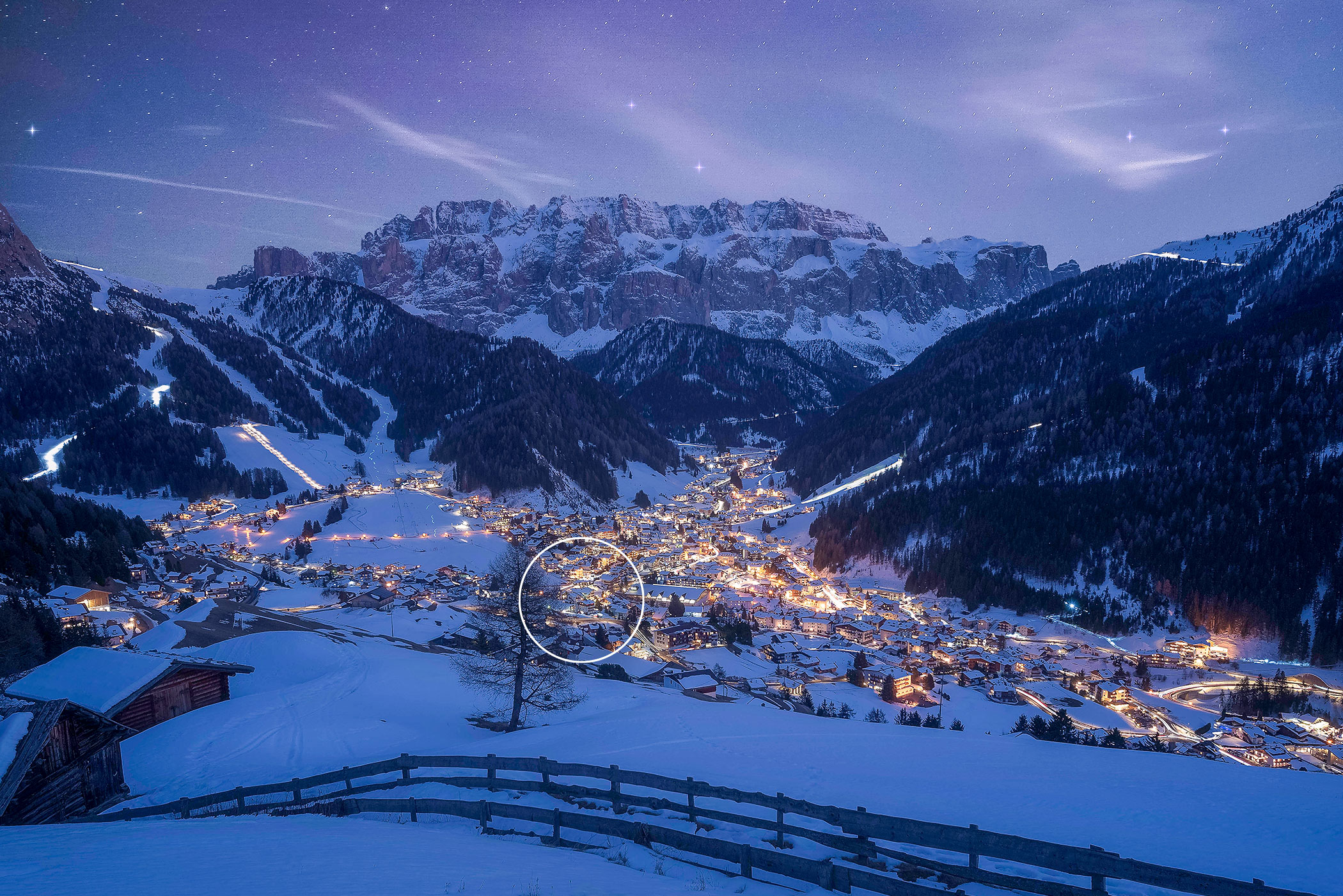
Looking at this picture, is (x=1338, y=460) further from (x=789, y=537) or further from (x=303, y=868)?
(x=303, y=868)

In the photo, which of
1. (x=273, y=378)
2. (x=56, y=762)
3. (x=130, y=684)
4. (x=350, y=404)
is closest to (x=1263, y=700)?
(x=130, y=684)

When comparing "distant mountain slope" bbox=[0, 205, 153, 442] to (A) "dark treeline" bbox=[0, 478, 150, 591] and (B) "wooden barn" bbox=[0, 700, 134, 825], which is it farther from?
(B) "wooden barn" bbox=[0, 700, 134, 825]

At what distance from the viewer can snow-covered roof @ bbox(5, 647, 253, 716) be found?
19203mm

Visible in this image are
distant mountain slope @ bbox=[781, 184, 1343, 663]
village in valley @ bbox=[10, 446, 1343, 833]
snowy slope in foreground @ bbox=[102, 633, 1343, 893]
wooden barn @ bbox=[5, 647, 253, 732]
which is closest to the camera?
snowy slope in foreground @ bbox=[102, 633, 1343, 893]

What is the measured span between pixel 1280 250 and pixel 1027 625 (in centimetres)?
15362

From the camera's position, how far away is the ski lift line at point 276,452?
430 feet

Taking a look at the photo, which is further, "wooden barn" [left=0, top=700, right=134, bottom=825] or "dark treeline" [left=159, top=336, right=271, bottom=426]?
"dark treeline" [left=159, top=336, right=271, bottom=426]

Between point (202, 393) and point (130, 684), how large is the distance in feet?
535

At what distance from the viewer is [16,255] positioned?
178 meters

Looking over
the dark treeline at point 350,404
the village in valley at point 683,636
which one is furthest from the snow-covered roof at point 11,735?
the dark treeline at point 350,404

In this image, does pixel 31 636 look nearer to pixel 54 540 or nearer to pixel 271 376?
pixel 54 540

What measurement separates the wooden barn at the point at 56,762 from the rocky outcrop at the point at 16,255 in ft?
694

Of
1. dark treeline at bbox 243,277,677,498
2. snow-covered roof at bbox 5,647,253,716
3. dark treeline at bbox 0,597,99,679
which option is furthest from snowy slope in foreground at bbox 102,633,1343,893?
dark treeline at bbox 243,277,677,498

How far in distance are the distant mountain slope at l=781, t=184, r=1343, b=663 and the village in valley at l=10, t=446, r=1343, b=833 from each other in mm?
6192
